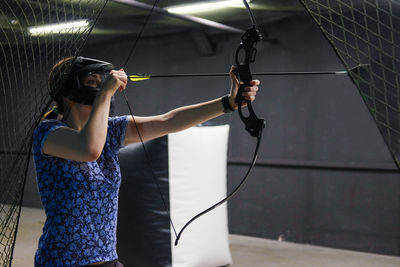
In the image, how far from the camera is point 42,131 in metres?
1.24

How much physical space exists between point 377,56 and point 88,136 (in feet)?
9.41

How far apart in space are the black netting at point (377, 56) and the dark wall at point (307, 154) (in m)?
0.48

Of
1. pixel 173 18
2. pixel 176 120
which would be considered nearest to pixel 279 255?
pixel 173 18

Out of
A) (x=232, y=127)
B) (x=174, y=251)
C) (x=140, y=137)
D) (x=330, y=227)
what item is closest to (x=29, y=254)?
(x=174, y=251)

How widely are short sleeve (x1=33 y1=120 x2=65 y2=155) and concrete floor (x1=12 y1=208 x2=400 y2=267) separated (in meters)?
2.62

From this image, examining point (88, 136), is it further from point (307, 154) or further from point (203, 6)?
point (307, 154)

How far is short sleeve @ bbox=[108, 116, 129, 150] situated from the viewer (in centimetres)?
140

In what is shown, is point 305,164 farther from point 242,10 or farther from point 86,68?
point 86,68

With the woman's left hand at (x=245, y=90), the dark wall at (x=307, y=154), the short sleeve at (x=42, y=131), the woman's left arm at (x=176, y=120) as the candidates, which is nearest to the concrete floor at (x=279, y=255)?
the dark wall at (x=307, y=154)

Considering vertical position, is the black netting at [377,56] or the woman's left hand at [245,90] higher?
A: the black netting at [377,56]

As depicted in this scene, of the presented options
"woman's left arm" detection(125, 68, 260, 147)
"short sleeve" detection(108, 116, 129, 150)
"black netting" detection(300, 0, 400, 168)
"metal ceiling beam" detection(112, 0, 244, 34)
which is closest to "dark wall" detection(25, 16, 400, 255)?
"metal ceiling beam" detection(112, 0, 244, 34)

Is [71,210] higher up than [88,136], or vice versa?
[88,136]

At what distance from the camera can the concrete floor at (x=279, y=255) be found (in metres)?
3.72

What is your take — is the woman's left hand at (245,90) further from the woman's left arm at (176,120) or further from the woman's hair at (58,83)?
the woman's hair at (58,83)
